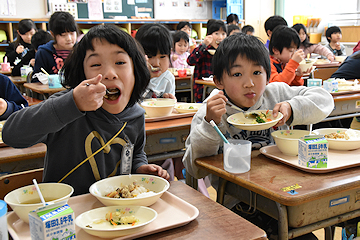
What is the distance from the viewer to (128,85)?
1192mm

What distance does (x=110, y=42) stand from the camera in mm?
1146

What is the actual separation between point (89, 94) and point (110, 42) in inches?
12.0

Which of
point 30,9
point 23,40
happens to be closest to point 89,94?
point 23,40

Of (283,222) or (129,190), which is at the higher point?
(129,190)

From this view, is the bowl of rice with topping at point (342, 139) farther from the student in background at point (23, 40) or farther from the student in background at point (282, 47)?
the student in background at point (23, 40)

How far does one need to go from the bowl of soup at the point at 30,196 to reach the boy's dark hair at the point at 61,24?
313cm

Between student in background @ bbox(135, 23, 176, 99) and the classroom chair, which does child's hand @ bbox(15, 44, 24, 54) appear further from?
the classroom chair

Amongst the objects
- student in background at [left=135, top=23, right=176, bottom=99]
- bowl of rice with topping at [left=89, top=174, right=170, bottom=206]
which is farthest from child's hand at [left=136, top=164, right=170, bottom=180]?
student in background at [left=135, top=23, right=176, bottom=99]

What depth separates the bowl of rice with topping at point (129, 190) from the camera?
2.87 feet

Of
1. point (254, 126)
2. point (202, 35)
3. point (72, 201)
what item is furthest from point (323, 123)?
point (202, 35)

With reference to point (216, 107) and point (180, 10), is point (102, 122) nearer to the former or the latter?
point (216, 107)

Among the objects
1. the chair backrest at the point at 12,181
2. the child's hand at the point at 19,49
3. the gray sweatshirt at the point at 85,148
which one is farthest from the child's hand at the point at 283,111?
the child's hand at the point at 19,49

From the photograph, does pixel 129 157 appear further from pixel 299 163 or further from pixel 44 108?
pixel 299 163

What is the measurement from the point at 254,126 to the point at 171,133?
0.70m
